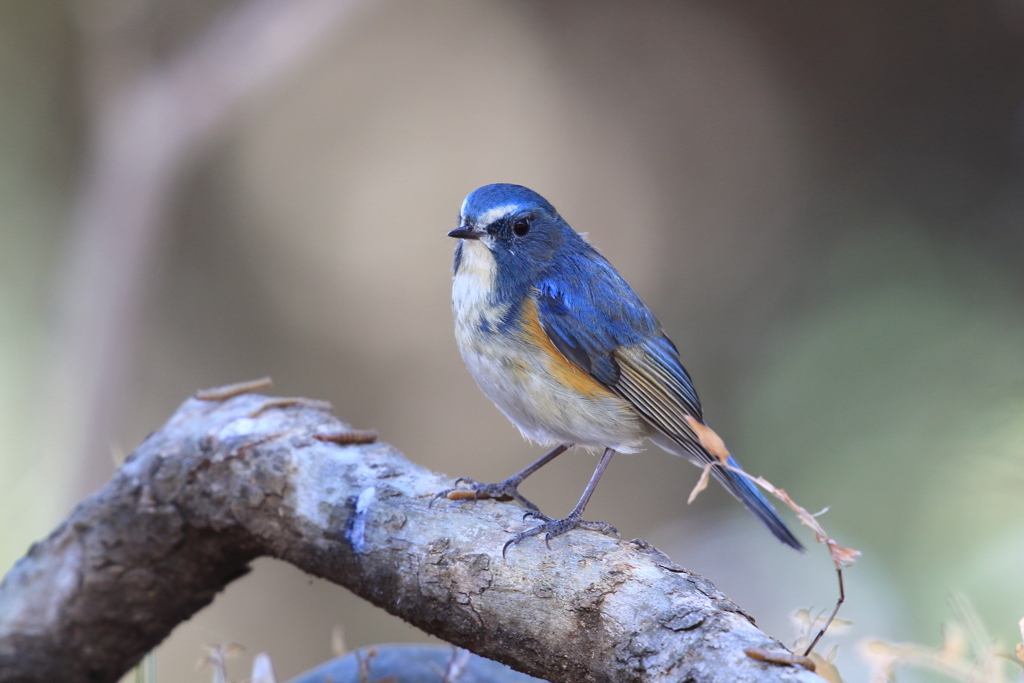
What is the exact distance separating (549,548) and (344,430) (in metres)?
0.69

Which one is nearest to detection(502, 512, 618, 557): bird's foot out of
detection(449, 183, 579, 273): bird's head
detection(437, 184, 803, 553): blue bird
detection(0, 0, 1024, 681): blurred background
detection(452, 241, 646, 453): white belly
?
detection(437, 184, 803, 553): blue bird

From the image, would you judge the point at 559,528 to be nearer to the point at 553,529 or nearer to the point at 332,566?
the point at 553,529

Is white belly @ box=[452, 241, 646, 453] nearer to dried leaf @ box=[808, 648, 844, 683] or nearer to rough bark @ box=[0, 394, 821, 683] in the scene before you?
rough bark @ box=[0, 394, 821, 683]

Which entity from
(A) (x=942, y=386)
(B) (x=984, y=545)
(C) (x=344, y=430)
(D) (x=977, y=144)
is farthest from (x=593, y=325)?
(D) (x=977, y=144)

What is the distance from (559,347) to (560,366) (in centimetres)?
5

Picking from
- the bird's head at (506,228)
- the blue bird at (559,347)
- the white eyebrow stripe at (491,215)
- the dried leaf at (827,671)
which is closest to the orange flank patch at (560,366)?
the blue bird at (559,347)

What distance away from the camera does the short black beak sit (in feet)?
6.89

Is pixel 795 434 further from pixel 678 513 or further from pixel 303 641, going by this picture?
pixel 303 641

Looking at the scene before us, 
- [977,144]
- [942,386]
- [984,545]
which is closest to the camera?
[984,545]

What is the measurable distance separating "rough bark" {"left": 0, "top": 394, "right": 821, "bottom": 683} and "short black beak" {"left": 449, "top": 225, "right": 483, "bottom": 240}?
58cm

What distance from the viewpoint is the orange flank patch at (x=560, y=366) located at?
1915 mm

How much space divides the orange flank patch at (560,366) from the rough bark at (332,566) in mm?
421

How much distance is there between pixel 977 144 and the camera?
3.71 metres

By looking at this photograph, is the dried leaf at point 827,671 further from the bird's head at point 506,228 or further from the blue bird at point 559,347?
the bird's head at point 506,228
